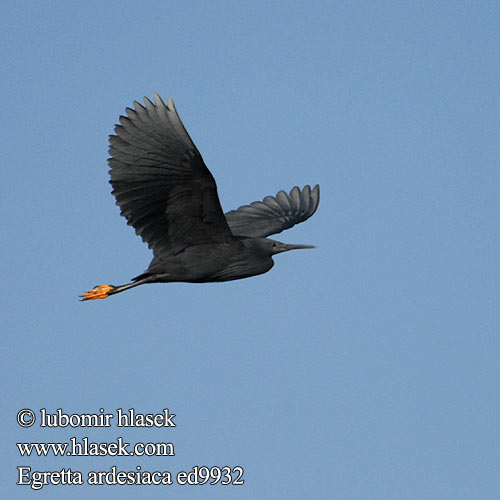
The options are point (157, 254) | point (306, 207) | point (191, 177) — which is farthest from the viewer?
point (306, 207)

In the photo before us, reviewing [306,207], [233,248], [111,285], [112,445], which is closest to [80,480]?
[112,445]

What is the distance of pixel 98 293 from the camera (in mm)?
10805

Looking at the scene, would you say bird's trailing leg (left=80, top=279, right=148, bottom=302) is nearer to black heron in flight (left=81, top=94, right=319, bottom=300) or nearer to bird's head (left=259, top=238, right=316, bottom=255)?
black heron in flight (left=81, top=94, right=319, bottom=300)

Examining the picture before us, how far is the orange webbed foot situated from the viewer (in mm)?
10789

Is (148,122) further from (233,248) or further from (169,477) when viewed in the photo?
(169,477)

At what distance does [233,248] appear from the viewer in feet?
34.7

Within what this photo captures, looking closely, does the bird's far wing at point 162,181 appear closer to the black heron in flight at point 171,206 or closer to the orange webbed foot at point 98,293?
the black heron in flight at point 171,206

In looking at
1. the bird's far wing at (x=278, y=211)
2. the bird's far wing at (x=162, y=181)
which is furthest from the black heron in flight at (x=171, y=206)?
the bird's far wing at (x=278, y=211)

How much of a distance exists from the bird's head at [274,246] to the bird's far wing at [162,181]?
2.37ft

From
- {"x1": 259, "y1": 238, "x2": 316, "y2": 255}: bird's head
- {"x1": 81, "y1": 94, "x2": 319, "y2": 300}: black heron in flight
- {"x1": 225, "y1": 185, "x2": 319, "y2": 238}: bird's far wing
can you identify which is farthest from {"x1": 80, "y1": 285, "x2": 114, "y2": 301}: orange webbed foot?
{"x1": 225, "y1": 185, "x2": 319, "y2": 238}: bird's far wing

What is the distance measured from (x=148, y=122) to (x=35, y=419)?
3.49 m

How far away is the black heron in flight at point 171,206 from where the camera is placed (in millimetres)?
9836

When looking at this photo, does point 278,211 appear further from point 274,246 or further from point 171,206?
point 171,206

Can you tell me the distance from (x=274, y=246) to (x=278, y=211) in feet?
7.46
